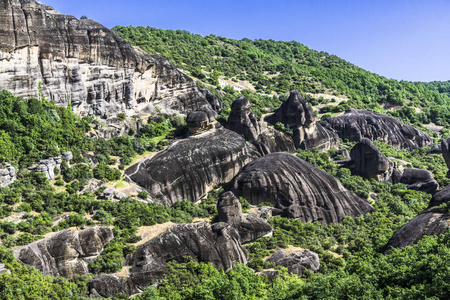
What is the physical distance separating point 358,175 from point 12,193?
1860 inches

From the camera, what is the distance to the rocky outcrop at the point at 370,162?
73.2 m

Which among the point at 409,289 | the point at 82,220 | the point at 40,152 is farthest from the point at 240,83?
the point at 409,289

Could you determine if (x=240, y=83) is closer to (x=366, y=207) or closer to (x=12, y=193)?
(x=366, y=207)

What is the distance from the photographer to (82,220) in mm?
45844

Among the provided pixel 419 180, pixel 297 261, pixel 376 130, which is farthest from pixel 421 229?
pixel 376 130

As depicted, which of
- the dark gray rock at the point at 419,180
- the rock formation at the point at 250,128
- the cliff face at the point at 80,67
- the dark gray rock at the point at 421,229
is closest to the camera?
the dark gray rock at the point at 421,229

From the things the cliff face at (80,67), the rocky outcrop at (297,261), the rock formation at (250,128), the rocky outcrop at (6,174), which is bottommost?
the rocky outcrop at (297,261)

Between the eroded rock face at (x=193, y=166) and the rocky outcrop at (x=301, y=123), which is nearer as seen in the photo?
the eroded rock face at (x=193, y=166)

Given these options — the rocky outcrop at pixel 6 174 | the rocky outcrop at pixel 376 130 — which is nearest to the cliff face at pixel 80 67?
the rocky outcrop at pixel 6 174

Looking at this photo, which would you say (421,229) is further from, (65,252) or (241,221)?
(65,252)

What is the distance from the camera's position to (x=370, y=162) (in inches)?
2899

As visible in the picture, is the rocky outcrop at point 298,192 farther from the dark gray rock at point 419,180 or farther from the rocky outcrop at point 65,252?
Answer: the rocky outcrop at point 65,252

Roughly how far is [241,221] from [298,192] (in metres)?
11.5

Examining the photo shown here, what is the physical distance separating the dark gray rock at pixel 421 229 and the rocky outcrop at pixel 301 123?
37.7 m
